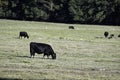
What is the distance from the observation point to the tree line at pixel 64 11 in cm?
9406

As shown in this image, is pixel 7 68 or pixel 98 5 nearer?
pixel 7 68

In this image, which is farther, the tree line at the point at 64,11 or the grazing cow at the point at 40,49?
the tree line at the point at 64,11

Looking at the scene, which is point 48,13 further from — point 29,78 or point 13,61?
point 29,78

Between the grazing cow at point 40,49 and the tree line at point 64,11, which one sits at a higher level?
the grazing cow at point 40,49

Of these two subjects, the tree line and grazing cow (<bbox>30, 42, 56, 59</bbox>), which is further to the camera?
the tree line

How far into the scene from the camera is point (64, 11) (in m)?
95.4

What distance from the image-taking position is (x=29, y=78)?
664 inches

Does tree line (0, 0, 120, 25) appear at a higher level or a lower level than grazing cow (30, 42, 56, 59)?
lower

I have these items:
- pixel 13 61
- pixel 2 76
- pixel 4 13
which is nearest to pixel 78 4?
pixel 4 13

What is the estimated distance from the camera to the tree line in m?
94.1

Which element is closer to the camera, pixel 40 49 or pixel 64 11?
pixel 40 49

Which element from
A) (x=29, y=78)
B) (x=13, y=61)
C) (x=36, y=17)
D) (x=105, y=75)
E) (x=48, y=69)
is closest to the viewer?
(x=29, y=78)

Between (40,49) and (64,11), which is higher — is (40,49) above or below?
above

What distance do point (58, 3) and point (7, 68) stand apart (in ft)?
257
